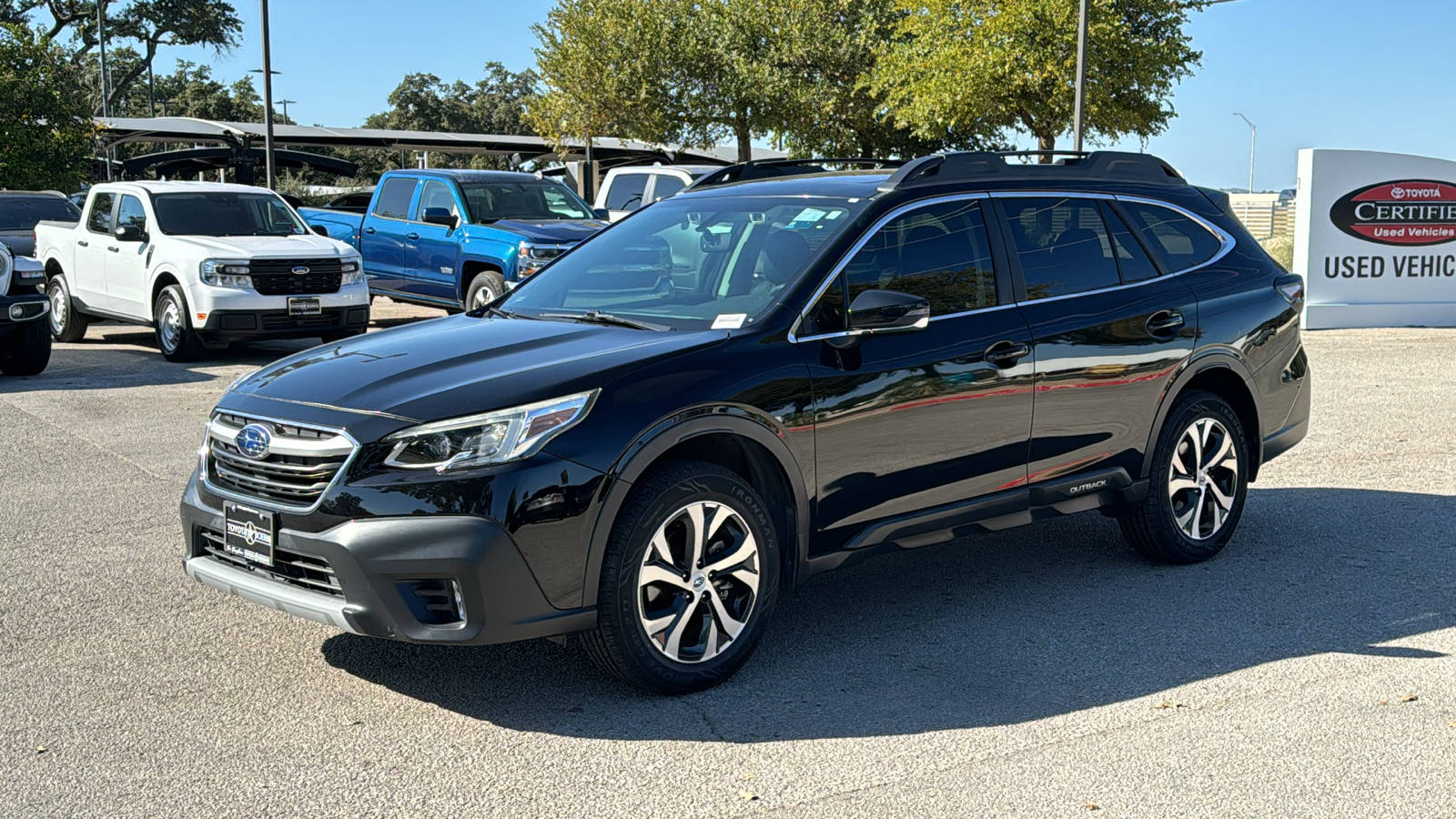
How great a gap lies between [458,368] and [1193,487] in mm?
3518

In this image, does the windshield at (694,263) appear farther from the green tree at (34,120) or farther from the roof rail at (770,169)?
the green tree at (34,120)

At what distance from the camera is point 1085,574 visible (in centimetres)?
637

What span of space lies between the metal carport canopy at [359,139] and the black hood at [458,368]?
98.6ft

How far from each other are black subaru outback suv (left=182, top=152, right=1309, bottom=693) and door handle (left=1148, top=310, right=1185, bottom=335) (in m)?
0.01

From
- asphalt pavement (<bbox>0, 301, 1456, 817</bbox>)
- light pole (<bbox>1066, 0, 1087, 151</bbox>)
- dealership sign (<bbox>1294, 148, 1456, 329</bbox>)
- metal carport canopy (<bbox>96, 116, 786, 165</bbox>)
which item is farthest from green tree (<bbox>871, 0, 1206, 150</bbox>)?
asphalt pavement (<bbox>0, 301, 1456, 817</bbox>)

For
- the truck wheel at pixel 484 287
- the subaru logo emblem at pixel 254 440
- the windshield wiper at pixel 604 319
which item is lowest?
the subaru logo emblem at pixel 254 440

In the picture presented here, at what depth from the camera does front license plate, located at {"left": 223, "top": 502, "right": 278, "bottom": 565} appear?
14.8 feet

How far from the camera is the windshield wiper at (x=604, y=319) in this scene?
5191 millimetres

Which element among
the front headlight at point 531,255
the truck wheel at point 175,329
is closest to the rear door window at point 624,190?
the front headlight at point 531,255

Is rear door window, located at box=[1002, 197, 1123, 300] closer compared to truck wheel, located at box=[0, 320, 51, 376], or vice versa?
rear door window, located at box=[1002, 197, 1123, 300]

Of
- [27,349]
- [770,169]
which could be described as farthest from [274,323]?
[770,169]

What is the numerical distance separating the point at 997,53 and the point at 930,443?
2750 centimetres

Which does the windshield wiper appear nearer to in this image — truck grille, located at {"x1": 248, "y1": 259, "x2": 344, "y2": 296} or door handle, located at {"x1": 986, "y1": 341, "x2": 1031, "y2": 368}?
door handle, located at {"x1": 986, "y1": 341, "x2": 1031, "y2": 368}

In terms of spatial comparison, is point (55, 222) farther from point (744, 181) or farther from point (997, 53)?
point (997, 53)
